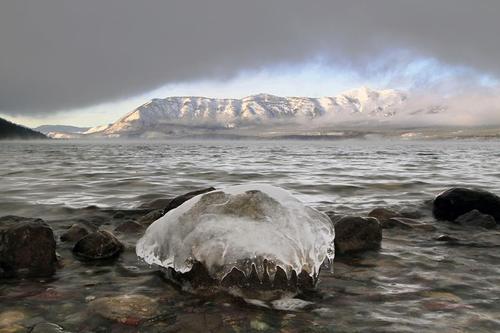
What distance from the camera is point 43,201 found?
13.0m

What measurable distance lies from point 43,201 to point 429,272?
36.6 feet

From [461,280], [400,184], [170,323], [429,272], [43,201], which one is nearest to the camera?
[170,323]

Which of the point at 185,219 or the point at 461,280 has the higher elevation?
the point at 185,219

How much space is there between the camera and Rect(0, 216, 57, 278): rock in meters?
6.12

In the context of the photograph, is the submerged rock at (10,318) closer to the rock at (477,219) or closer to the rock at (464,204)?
the rock at (477,219)

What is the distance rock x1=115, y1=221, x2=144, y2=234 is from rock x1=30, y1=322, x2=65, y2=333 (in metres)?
4.59

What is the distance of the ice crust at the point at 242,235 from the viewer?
5.46 meters

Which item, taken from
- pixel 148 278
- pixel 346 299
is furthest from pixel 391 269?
pixel 148 278

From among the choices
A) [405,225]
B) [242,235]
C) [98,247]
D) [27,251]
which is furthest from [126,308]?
[405,225]

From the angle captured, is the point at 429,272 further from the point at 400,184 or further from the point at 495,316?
the point at 400,184

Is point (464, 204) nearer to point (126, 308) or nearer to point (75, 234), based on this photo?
point (126, 308)

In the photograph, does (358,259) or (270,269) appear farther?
(358,259)

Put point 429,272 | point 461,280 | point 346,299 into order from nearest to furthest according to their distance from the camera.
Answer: point 346,299, point 461,280, point 429,272

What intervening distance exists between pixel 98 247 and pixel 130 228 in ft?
6.36
